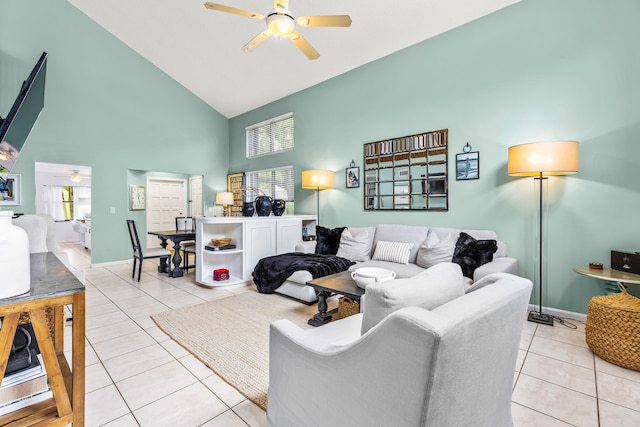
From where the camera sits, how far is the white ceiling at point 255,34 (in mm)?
3816

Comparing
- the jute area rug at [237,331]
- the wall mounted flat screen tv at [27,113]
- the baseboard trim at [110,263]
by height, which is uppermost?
the wall mounted flat screen tv at [27,113]

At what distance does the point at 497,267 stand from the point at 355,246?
1.80 meters

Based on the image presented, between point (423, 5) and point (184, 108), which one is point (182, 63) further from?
point (423, 5)

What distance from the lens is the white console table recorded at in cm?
425

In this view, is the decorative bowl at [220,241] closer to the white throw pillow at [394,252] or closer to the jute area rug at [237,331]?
the jute area rug at [237,331]

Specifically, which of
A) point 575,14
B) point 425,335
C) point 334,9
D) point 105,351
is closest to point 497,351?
point 425,335

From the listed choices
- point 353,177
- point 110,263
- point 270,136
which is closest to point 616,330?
point 353,177

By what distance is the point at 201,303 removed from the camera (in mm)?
3559

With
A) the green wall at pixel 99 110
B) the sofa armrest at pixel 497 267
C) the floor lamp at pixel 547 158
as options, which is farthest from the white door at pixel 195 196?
the floor lamp at pixel 547 158

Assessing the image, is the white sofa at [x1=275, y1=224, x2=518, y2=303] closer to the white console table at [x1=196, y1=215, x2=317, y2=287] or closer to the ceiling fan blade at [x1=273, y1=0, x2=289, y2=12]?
the white console table at [x1=196, y1=215, x2=317, y2=287]

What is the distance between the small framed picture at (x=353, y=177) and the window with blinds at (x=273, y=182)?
1.57 metres

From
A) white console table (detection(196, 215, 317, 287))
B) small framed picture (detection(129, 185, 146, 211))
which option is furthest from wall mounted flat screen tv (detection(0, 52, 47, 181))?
white console table (detection(196, 215, 317, 287))

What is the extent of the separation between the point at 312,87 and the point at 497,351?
5.57 m

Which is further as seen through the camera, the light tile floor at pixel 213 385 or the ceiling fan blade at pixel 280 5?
the ceiling fan blade at pixel 280 5
